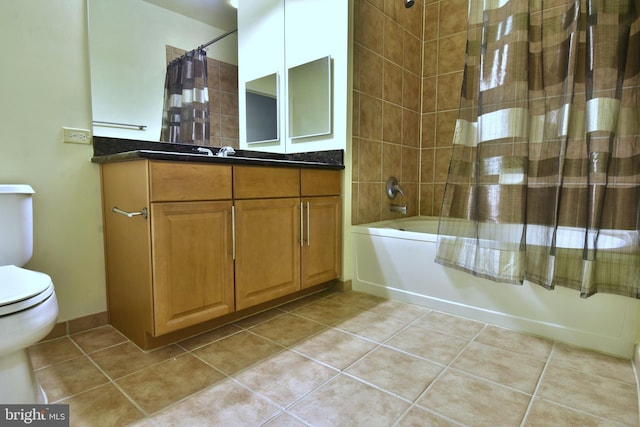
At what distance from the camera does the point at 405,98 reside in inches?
111

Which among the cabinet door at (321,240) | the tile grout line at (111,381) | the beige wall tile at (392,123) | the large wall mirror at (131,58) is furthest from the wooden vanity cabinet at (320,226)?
the tile grout line at (111,381)

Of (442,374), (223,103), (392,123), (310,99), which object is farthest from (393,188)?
(442,374)

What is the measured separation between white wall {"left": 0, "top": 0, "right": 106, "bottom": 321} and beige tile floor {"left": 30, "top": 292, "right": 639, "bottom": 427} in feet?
1.07

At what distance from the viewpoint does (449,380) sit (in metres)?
1.30

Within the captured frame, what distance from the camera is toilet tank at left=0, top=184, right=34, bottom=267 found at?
1.34m

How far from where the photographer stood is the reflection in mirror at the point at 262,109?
249 cm

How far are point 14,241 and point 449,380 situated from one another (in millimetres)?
1802

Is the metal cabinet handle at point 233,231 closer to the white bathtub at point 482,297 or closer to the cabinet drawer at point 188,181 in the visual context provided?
the cabinet drawer at point 188,181

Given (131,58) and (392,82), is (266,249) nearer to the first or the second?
(131,58)

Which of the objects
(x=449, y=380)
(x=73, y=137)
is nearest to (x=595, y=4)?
(x=449, y=380)

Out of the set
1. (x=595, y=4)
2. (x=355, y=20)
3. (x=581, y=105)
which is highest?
(x=355, y=20)

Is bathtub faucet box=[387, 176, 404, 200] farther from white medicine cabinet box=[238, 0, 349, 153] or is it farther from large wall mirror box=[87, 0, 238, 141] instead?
large wall mirror box=[87, 0, 238, 141]

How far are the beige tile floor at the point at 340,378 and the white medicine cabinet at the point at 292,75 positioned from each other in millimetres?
1330

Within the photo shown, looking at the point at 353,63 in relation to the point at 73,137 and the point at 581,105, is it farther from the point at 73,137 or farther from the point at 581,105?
the point at 73,137
